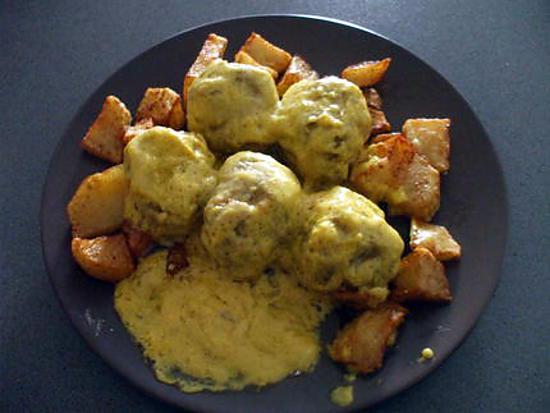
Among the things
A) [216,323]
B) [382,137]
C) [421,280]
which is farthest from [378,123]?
[216,323]

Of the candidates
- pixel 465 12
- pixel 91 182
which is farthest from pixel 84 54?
pixel 465 12

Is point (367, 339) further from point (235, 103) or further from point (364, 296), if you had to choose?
point (235, 103)

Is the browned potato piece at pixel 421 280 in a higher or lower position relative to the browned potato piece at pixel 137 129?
lower

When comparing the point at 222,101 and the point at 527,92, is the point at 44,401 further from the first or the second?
the point at 527,92

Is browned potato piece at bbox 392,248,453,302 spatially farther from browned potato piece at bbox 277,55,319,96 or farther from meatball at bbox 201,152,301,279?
browned potato piece at bbox 277,55,319,96

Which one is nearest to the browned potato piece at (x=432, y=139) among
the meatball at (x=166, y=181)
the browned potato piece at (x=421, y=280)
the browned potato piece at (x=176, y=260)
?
the browned potato piece at (x=421, y=280)

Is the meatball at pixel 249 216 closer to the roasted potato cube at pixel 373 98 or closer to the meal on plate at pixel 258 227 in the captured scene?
the meal on plate at pixel 258 227
